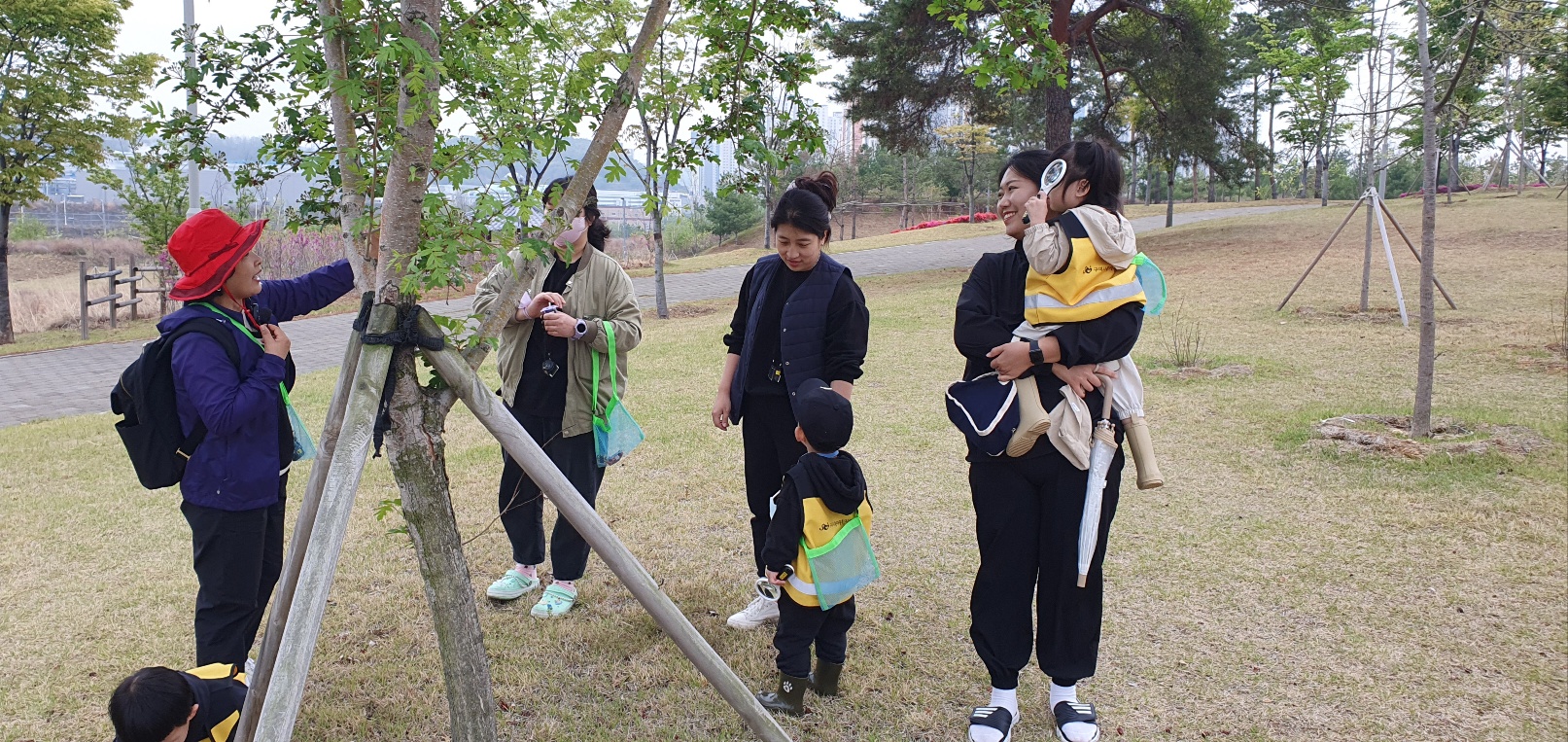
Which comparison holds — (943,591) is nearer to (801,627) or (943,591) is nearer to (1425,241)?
(801,627)

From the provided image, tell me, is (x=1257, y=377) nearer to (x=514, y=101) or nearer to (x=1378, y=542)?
(x=1378, y=542)

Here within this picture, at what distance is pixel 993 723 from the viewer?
3.02m

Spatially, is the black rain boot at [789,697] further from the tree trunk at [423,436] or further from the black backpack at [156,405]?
the black backpack at [156,405]

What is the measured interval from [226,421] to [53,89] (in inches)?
585

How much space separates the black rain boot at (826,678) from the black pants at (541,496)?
1.18 m

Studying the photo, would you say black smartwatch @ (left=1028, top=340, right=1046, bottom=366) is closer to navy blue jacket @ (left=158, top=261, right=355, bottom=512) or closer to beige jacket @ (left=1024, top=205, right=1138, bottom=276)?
beige jacket @ (left=1024, top=205, right=1138, bottom=276)

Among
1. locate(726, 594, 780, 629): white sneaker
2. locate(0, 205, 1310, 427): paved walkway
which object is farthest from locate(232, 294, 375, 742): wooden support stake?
locate(0, 205, 1310, 427): paved walkway

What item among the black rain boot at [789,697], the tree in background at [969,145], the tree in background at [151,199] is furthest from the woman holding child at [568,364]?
the tree in background at [969,145]

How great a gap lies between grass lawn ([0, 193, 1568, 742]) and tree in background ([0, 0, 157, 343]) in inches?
348

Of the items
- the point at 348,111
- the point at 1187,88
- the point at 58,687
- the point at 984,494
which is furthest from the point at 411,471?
the point at 1187,88

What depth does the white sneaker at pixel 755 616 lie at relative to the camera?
3857 millimetres

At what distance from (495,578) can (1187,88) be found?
16.6 m

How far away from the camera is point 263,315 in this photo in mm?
3289

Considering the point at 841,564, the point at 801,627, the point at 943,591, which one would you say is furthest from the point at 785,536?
the point at 943,591
